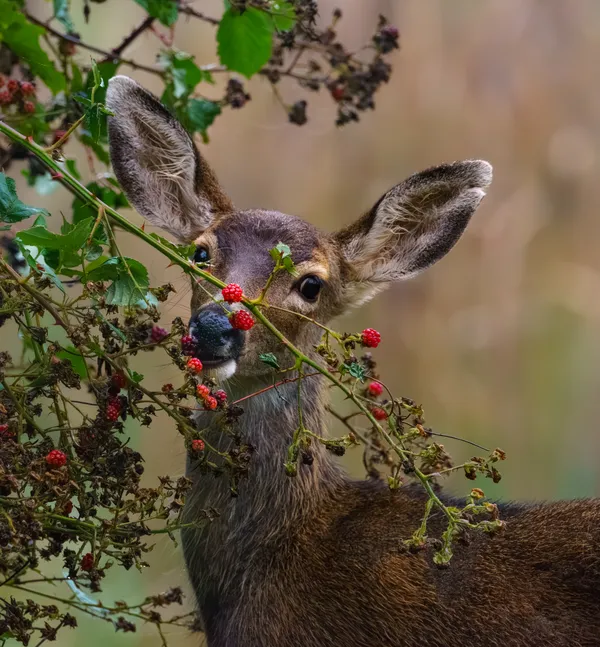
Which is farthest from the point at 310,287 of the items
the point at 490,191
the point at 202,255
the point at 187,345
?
the point at 490,191

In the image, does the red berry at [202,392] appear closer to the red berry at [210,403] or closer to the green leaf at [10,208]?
the red berry at [210,403]

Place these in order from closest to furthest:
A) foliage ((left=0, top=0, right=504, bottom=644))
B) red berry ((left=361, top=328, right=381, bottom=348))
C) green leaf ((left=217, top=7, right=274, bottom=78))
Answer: foliage ((left=0, top=0, right=504, bottom=644)) → red berry ((left=361, top=328, right=381, bottom=348)) → green leaf ((left=217, top=7, right=274, bottom=78))

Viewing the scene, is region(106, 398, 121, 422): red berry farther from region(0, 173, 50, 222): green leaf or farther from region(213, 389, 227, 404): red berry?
region(0, 173, 50, 222): green leaf

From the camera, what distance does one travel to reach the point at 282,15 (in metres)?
4.36

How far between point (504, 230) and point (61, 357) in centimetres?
714

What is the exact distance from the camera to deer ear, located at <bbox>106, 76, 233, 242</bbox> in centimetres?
467

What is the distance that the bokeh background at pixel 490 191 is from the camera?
32.0 ft

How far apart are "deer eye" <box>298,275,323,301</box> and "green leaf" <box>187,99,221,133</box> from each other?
0.90 m

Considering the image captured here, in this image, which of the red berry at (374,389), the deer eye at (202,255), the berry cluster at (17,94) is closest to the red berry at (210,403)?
the red berry at (374,389)

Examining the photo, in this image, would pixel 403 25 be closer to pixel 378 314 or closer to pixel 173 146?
pixel 378 314

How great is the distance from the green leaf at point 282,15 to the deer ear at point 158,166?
63 cm

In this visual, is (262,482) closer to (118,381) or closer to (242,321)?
(242,321)

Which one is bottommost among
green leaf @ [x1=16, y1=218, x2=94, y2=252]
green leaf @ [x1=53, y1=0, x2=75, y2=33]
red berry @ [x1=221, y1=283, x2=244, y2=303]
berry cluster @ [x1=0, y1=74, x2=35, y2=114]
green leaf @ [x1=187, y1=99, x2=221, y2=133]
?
red berry @ [x1=221, y1=283, x2=244, y2=303]

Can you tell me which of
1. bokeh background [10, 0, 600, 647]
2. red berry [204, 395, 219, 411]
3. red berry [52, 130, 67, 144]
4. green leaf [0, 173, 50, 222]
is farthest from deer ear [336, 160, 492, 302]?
bokeh background [10, 0, 600, 647]
